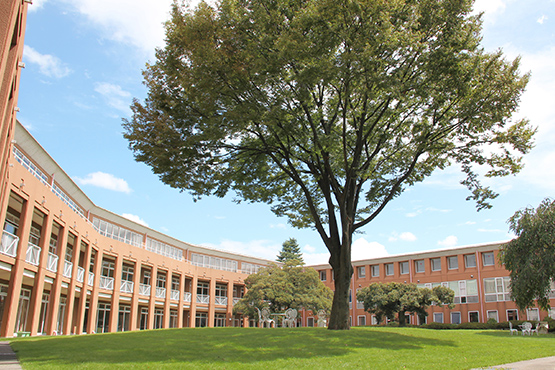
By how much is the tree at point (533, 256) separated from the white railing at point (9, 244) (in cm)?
2783

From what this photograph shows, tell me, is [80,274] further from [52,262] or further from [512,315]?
[512,315]

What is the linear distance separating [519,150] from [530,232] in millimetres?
13595

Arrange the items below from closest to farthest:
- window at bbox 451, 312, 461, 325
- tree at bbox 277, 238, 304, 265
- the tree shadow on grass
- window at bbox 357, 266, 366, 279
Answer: the tree shadow on grass < window at bbox 451, 312, 461, 325 < window at bbox 357, 266, 366, 279 < tree at bbox 277, 238, 304, 265

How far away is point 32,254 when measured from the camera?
21500 mm

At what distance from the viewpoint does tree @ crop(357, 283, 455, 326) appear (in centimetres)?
3788

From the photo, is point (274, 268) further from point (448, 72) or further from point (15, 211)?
point (448, 72)

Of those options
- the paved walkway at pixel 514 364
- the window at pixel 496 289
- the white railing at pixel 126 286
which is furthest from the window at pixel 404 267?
the paved walkway at pixel 514 364

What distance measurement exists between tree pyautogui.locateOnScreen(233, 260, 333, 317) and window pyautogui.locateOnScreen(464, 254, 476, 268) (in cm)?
1595

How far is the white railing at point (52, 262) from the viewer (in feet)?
77.5

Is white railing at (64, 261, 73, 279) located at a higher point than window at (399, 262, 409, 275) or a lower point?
lower

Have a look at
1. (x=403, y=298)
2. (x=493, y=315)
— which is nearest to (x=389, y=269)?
(x=493, y=315)

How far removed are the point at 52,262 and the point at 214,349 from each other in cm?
1609

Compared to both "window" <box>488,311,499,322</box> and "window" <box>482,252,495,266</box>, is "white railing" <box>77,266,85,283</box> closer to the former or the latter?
"window" <box>488,311,499,322</box>

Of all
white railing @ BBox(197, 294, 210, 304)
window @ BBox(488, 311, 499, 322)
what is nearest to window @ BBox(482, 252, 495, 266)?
window @ BBox(488, 311, 499, 322)
